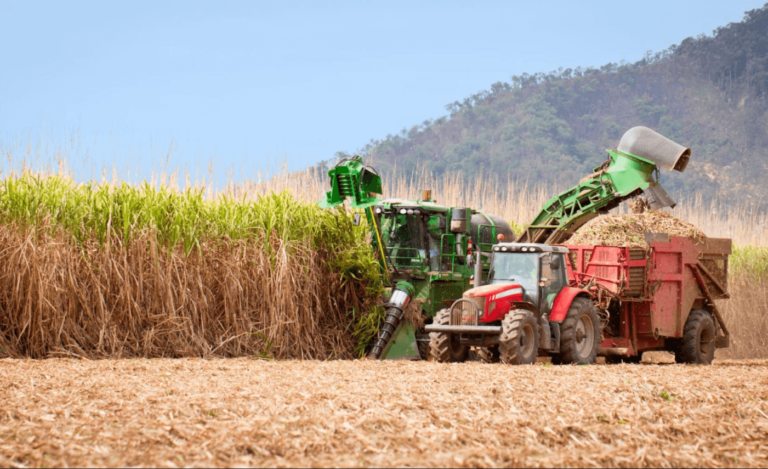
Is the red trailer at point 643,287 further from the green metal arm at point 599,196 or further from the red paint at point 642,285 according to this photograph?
the green metal arm at point 599,196

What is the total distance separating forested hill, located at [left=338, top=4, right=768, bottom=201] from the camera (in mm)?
63156

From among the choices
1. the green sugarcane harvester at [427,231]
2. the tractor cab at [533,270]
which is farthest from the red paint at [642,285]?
the green sugarcane harvester at [427,231]

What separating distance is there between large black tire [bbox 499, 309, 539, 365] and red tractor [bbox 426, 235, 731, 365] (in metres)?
0.01

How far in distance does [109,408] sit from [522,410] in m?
3.05

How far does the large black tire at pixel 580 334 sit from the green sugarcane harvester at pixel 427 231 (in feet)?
4.03

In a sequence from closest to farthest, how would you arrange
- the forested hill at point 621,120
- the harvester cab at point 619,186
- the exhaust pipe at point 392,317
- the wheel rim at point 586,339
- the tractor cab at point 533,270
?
1. the tractor cab at point 533,270
2. the wheel rim at point 586,339
3. the exhaust pipe at point 392,317
4. the harvester cab at point 619,186
5. the forested hill at point 621,120

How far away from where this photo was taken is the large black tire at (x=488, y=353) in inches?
403

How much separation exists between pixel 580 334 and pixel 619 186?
3.63 metres

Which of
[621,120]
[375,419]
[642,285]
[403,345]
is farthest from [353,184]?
[621,120]

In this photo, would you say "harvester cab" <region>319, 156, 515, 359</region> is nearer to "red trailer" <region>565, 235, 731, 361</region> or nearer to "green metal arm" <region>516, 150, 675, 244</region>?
"red trailer" <region>565, 235, 731, 361</region>

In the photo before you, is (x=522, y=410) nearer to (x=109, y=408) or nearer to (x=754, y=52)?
(x=109, y=408)

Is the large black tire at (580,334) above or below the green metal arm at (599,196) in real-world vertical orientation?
below

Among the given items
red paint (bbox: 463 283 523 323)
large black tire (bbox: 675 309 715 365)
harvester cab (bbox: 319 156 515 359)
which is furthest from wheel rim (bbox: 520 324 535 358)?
large black tire (bbox: 675 309 715 365)

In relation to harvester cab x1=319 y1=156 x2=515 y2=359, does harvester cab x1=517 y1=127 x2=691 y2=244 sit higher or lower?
higher
